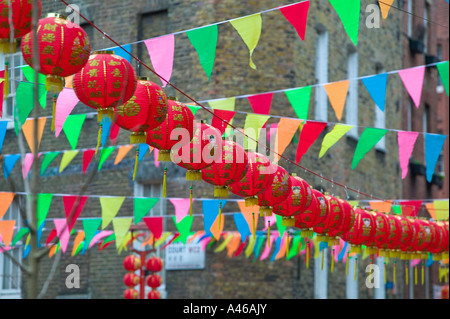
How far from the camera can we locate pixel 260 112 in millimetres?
12562

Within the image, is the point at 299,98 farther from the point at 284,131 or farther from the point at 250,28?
the point at 250,28

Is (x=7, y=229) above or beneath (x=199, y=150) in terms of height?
beneath

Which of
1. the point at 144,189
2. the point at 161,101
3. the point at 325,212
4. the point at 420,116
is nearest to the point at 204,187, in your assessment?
the point at 144,189

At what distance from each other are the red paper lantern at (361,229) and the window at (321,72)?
5475mm

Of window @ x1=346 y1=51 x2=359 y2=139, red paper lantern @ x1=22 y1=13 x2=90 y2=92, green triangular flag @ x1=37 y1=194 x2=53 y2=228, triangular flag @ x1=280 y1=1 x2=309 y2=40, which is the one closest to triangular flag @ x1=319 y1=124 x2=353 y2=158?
triangular flag @ x1=280 y1=1 x2=309 y2=40

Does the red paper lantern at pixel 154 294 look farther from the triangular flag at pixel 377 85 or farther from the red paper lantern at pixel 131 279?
the triangular flag at pixel 377 85

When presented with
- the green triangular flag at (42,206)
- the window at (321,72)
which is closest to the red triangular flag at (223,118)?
the green triangular flag at (42,206)

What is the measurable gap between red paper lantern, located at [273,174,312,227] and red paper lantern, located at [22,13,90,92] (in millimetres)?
4344

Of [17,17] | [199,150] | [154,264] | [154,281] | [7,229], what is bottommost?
[154,281]

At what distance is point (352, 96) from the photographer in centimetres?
2159

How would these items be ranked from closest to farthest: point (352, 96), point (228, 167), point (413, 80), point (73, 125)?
point (228, 167) < point (413, 80) < point (73, 125) < point (352, 96)

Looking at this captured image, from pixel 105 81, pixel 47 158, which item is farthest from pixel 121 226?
pixel 105 81

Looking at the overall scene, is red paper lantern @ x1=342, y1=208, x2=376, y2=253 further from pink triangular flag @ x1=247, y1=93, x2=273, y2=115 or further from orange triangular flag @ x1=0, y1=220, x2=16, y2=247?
orange triangular flag @ x1=0, y1=220, x2=16, y2=247

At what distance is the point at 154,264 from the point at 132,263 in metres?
0.43
